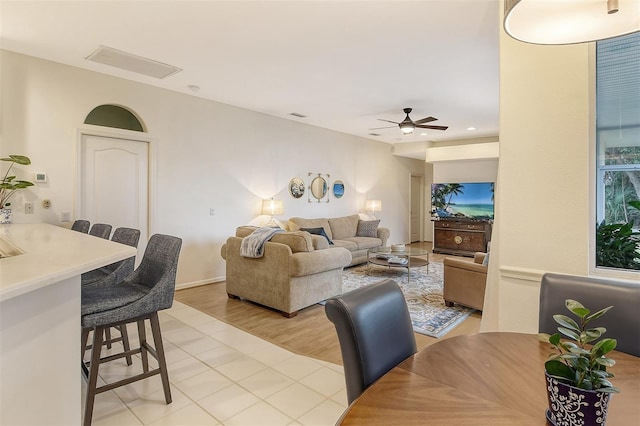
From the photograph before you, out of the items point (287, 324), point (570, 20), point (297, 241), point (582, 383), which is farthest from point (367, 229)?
point (582, 383)

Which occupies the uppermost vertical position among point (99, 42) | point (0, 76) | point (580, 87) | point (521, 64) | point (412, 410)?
point (99, 42)

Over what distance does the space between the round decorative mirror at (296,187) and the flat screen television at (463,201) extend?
12.6ft

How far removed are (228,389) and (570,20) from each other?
269 cm

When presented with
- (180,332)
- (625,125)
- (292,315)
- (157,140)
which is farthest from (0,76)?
(625,125)

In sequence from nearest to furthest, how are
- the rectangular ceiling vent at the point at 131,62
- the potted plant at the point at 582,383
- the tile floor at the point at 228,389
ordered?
the potted plant at the point at 582,383 < the tile floor at the point at 228,389 < the rectangular ceiling vent at the point at 131,62

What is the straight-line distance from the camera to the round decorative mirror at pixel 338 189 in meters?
7.46

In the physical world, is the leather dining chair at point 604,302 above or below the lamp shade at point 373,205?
below

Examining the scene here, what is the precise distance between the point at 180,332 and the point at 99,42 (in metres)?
2.90

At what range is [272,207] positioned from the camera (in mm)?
5770

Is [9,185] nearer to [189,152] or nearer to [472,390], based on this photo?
[189,152]

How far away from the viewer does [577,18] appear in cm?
125

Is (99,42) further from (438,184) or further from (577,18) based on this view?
(438,184)

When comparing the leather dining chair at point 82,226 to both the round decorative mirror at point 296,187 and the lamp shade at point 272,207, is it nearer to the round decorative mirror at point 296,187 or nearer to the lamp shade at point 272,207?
the lamp shade at point 272,207

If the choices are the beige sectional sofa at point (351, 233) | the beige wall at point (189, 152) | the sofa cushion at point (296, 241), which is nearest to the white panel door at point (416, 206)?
the beige wall at point (189, 152)
